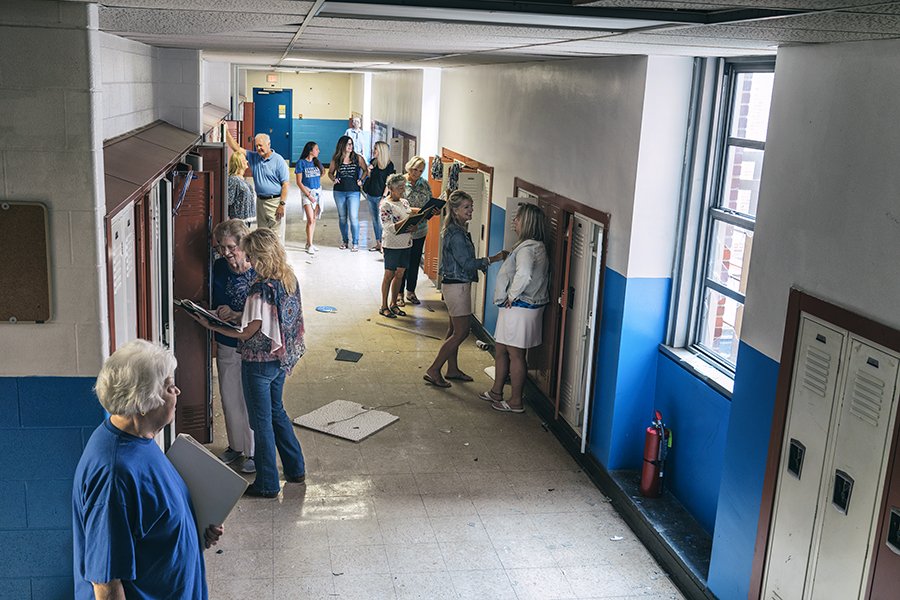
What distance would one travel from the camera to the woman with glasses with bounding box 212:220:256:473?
17.9 feet

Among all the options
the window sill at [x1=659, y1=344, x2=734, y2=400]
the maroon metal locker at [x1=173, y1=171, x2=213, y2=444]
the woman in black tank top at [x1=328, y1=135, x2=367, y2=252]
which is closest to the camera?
the window sill at [x1=659, y1=344, x2=734, y2=400]

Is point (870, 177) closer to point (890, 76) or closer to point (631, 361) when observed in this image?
point (890, 76)

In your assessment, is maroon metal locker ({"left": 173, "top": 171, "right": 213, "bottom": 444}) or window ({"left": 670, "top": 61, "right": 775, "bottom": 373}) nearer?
window ({"left": 670, "top": 61, "right": 775, "bottom": 373})

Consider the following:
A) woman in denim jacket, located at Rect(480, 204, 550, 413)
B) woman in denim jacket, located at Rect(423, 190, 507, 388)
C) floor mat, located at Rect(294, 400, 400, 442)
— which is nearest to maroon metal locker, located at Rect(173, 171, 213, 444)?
floor mat, located at Rect(294, 400, 400, 442)

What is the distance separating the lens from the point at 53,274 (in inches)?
130

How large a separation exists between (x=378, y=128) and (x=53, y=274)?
49.5 feet

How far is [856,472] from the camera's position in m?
3.36

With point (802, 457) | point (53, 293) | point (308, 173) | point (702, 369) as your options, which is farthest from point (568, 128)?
point (308, 173)

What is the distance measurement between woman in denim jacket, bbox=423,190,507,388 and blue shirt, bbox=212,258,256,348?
2.19 meters

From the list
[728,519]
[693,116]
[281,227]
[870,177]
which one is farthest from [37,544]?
[281,227]

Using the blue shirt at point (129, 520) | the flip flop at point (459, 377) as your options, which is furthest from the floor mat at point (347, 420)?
the blue shirt at point (129, 520)

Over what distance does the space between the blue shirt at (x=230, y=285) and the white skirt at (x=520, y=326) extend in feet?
7.29

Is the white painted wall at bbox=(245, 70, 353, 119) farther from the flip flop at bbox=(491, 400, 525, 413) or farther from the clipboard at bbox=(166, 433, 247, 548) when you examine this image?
the clipboard at bbox=(166, 433, 247, 548)

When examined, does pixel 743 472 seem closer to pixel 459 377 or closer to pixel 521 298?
pixel 521 298
